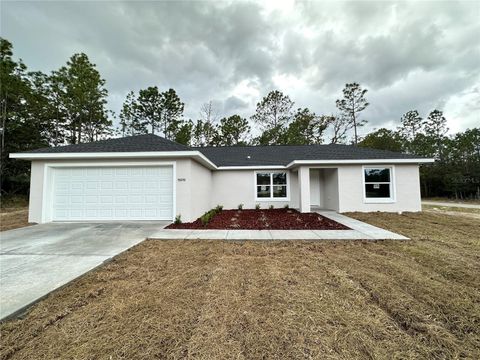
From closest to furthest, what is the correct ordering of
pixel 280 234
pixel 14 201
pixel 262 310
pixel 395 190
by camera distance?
pixel 262 310
pixel 280 234
pixel 395 190
pixel 14 201

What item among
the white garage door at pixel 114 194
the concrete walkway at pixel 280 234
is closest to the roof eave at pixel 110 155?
the white garage door at pixel 114 194

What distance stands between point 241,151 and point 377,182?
8620 mm

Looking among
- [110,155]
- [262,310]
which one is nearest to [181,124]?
[110,155]

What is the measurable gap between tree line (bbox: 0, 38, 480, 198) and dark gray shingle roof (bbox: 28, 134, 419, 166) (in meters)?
9.56

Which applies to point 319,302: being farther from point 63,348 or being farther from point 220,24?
point 220,24

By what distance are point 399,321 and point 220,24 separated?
45.7 feet

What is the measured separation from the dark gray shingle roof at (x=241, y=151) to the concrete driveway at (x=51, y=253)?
3.05 m

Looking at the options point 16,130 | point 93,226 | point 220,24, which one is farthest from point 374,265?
point 16,130

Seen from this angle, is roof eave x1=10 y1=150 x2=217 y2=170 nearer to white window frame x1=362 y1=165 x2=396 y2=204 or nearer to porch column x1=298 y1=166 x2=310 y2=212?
porch column x1=298 y1=166 x2=310 y2=212

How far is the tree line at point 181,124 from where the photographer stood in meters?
16.7

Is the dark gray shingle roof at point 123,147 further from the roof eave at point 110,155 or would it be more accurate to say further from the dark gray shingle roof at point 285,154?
the dark gray shingle roof at point 285,154

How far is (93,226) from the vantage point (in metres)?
7.15

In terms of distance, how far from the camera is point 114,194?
26.4 feet

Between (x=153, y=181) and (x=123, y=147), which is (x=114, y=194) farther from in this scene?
(x=123, y=147)
